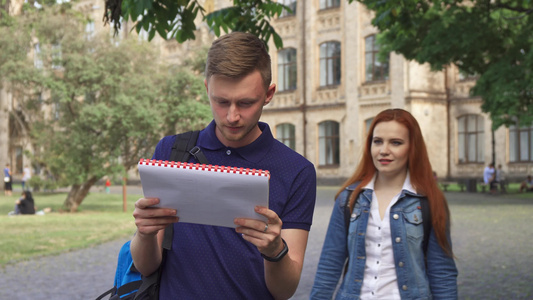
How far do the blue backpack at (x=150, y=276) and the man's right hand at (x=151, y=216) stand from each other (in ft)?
0.97

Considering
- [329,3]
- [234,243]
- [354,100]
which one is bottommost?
[234,243]

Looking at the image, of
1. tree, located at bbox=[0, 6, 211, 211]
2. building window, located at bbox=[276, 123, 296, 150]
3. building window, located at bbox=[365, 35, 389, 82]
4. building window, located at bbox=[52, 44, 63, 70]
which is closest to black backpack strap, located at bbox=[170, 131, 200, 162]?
tree, located at bbox=[0, 6, 211, 211]

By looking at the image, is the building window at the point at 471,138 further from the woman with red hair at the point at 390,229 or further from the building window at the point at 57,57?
the woman with red hair at the point at 390,229

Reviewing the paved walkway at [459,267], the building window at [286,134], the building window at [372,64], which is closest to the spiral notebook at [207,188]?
the paved walkway at [459,267]

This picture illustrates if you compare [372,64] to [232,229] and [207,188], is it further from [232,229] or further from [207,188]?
[207,188]

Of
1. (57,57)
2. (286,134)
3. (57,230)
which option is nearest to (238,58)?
(57,230)

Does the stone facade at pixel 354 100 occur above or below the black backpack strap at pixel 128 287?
above

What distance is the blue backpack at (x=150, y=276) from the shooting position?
2568 mm

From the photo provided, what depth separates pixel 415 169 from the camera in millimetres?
3982

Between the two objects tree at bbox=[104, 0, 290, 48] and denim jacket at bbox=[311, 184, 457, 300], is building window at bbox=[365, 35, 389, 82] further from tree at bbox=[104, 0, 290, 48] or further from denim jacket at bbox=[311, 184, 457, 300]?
denim jacket at bbox=[311, 184, 457, 300]

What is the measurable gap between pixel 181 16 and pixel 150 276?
174 inches

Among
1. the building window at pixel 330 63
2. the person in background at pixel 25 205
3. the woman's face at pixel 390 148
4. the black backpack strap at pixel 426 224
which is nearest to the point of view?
the black backpack strap at pixel 426 224

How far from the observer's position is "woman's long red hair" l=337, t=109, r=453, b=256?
383cm

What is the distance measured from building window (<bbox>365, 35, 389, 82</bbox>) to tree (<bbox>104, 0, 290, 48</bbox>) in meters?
32.4
